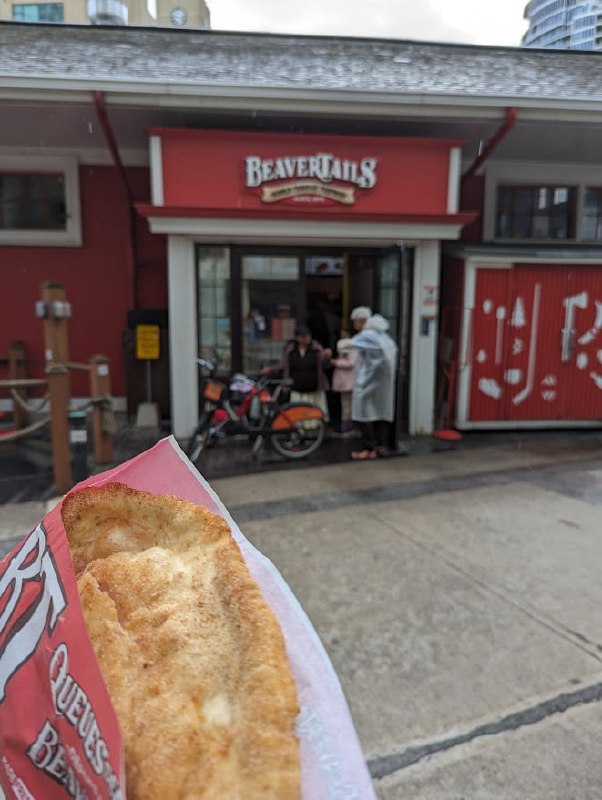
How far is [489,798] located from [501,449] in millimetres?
5492

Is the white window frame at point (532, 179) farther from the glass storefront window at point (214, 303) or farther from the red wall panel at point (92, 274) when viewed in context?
the red wall panel at point (92, 274)

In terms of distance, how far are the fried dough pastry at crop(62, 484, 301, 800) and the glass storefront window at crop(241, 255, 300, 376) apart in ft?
22.3

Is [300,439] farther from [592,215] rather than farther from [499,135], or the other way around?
[592,215]

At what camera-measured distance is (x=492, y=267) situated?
25.3 feet

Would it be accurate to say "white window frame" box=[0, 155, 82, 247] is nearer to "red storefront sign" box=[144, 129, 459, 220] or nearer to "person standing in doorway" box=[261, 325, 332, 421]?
"red storefront sign" box=[144, 129, 459, 220]

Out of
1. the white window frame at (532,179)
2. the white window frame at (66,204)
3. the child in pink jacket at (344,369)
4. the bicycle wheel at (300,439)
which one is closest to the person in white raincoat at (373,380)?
the bicycle wheel at (300,439)

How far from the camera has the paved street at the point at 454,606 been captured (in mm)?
2318

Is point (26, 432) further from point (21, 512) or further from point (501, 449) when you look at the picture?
point (501, 449)

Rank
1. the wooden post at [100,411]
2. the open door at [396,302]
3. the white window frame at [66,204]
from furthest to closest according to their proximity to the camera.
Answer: the white window frame at [66,204]
the open door at [396,302]
the wooden post at [100,411]

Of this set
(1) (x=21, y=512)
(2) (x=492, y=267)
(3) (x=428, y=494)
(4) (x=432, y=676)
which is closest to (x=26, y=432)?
(1) (x=21, y=512)

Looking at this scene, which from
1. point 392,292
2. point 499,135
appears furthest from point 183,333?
point 499,135

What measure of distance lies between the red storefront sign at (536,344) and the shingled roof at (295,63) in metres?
2.09

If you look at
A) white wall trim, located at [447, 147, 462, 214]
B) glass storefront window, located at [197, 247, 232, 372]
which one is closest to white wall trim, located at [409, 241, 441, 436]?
white wall trim, located at [447, 147, 462, 214]

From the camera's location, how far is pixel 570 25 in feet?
32.2
